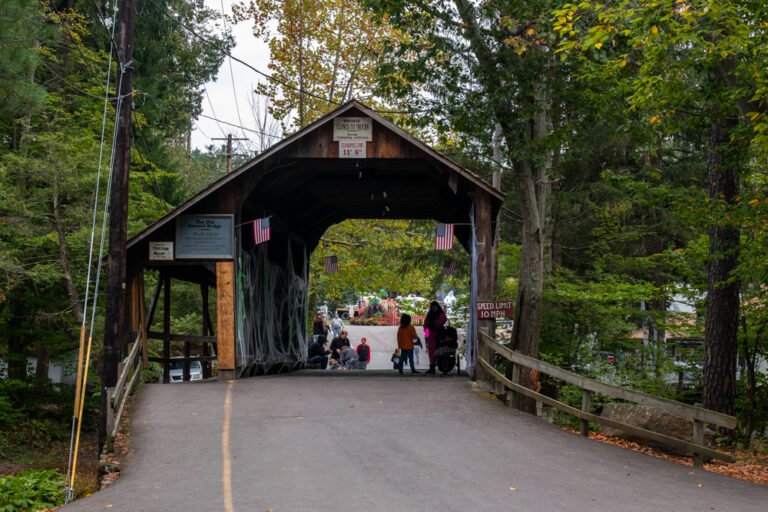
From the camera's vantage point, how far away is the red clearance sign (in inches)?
566

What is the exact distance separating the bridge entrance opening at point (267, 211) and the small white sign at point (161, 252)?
21 millimetres

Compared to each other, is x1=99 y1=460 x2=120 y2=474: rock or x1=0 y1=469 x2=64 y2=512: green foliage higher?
x1=99 y1=460 x2=120 y2=474: rock

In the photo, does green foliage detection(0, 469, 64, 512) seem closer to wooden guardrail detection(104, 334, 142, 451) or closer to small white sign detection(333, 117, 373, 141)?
wooden guardrail detection(104, 334, 142, 451)

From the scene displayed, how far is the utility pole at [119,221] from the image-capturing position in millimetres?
11930

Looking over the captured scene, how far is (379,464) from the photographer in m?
8.55

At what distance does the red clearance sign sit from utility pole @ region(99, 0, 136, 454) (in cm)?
670

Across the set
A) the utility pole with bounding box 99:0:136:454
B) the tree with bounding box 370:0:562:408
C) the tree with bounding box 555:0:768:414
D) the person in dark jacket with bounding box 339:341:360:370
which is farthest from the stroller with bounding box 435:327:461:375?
the utility pole with bounding box 99:0:136:454

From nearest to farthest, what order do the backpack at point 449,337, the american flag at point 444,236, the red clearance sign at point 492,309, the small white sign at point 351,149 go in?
the red clearance sign at point 492,309, the small white sign at point 351,149, the american flag at point 444,236, the backpack at point 449,337

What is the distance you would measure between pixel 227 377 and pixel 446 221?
8.17 meters

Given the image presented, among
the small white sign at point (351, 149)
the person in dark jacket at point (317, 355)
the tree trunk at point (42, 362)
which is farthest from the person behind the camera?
the person in dark jacket at point (317, 355)

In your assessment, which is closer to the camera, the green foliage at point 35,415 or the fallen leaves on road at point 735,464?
the fallen leaves on road at point 735,464

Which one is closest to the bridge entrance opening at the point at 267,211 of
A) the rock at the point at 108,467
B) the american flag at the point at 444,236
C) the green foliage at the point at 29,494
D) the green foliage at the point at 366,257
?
the american flag at the point at 444,236

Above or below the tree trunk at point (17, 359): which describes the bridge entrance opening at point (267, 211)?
above

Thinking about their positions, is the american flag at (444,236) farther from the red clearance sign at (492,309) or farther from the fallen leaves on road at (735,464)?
the fallen leaves on road at (735,464)
